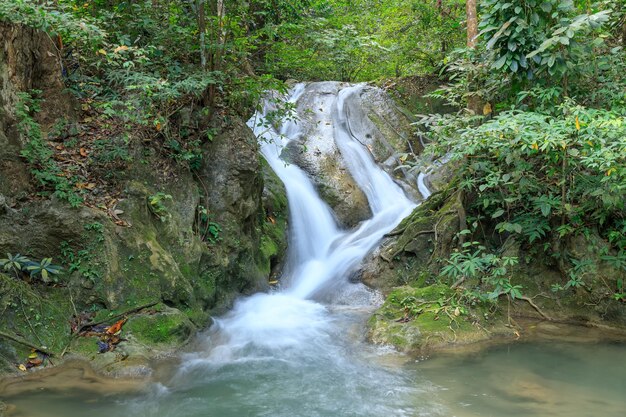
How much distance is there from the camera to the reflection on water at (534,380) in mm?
3869

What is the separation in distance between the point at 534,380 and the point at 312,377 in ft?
6.92

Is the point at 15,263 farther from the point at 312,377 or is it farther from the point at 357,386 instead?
the point at 357,386

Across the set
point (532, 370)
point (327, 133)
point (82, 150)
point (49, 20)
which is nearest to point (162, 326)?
point (82, 150)

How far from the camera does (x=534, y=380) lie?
4445 millimetres

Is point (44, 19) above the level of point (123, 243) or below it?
above

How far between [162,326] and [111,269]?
847 mm

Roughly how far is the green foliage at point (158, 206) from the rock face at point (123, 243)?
13 millimetres

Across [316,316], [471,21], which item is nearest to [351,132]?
[471,21]

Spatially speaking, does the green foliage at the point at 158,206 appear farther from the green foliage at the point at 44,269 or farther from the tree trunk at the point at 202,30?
the tree trunk at the point at 202,30

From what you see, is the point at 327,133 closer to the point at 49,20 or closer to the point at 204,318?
the point at 204,318

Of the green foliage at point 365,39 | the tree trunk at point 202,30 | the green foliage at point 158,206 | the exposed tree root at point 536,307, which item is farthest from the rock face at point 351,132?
the exposed tree root at point 536,307

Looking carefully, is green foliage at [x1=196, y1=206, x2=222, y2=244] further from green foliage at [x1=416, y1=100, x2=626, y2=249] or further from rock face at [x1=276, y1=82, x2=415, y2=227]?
green foliage at [x1=416, y1=100, x2=626, y2=249]

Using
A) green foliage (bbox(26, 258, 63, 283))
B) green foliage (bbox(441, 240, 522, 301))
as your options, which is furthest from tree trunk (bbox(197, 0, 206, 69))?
green foliage (bbox(441, 240, 522, 301))

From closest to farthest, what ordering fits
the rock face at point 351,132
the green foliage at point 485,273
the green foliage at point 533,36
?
the green foliage at point 533,36
the green foliage at point 485,273
the rock face at point 351,132
